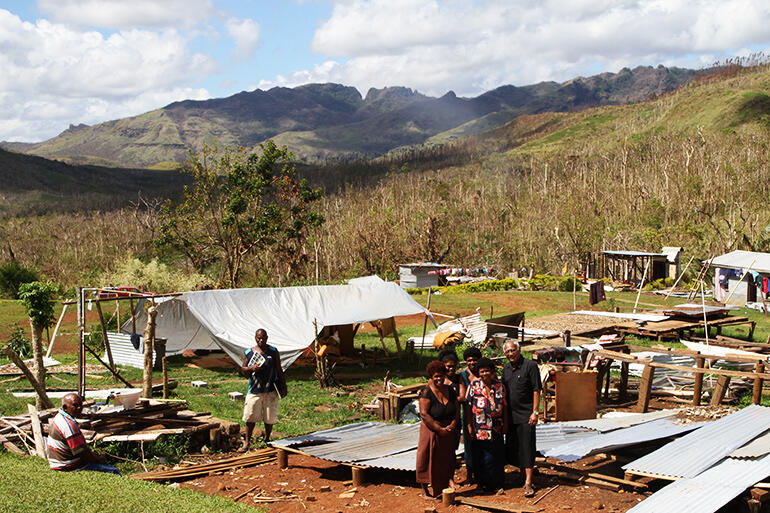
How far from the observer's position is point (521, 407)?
7.38 m

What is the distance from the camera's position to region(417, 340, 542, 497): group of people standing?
7.19 meters

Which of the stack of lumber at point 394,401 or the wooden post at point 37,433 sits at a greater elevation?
the wooden post at point 37,433

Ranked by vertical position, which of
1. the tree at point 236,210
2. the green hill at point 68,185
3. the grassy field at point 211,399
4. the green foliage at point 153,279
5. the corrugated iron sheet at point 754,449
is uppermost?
the green hill at point 68,185

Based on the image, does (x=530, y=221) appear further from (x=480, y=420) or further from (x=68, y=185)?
(x=68, y=185)

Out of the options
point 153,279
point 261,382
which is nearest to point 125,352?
point 261,382

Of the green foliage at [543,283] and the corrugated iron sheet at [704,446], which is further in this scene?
the green foliage at [543,283]

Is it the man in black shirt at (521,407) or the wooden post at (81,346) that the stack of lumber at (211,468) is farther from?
the wooden post at (81,346)

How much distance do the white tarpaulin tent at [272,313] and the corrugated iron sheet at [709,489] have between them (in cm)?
1036

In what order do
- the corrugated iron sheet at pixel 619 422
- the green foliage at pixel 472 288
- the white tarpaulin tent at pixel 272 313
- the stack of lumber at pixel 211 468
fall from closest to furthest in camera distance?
the stack of lumber at pixel 211 468 < the corrugated iron sheet at pixel 619 422 < the white tarpaulin tent at pixel 272 313 < the green foliage at pixel 472 288

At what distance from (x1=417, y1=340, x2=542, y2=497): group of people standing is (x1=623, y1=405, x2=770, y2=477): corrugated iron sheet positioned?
1080mm

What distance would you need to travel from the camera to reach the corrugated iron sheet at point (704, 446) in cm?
685

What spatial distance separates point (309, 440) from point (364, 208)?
5590 centimetres

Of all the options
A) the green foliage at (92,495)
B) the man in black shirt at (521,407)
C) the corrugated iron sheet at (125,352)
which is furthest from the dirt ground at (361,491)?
the corrugated iron sheet at (125,352)

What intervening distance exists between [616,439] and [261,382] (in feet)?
15.0
